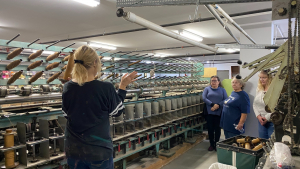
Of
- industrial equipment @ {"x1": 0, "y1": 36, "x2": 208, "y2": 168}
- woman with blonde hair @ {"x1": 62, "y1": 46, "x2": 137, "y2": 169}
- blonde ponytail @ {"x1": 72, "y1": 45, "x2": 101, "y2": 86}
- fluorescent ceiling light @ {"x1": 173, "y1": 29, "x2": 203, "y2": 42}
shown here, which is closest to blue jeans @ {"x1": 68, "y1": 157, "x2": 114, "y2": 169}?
woman with blonde hair @ {"x1": 62, "y1": 46, "x2": 137, "y2": 169}

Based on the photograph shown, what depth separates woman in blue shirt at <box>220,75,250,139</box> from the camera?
324cm

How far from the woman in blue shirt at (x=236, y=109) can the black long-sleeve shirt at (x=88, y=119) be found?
244 centimetres

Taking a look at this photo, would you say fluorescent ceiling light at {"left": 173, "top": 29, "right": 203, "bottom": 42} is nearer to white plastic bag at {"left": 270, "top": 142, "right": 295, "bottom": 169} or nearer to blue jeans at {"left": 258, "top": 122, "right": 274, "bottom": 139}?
blue jeans at {"left": 258, "top": 122, "right": 274, "bottom": 139}

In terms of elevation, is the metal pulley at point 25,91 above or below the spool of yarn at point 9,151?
above

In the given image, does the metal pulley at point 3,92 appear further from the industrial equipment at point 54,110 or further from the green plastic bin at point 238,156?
the green plastic bin at point 238,156

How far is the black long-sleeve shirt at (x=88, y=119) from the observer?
1433 mm

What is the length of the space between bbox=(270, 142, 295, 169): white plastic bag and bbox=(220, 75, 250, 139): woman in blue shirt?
2152 millimetres

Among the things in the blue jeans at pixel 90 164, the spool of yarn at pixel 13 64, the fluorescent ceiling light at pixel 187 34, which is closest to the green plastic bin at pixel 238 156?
the blue jeans at pixel 90 164

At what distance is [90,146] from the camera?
1438 millimetres

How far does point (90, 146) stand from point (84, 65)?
0.57 meters

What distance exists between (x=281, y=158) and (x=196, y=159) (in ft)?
9.76

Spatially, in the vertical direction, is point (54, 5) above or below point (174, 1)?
above

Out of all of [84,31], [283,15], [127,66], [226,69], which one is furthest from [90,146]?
[226,69]

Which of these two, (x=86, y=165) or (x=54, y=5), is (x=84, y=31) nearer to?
(x=54, y=5)
